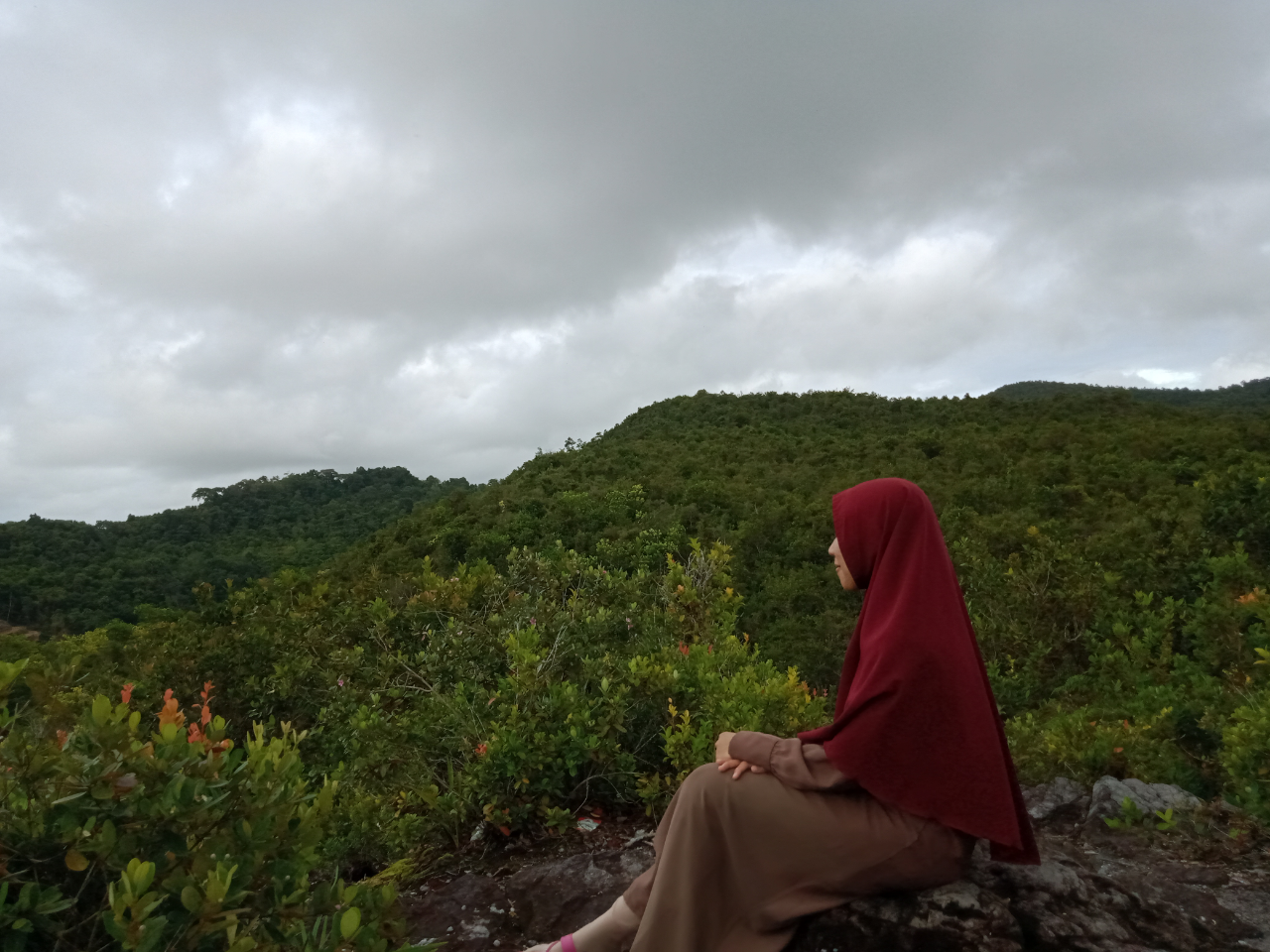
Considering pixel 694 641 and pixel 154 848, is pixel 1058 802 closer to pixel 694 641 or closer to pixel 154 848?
pixel 694 641

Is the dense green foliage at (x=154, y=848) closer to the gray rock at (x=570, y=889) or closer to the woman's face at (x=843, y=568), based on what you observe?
the gray rock at (x=570, y=889)

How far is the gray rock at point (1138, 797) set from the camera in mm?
4121

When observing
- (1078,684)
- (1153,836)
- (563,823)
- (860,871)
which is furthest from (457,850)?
(1078,684)

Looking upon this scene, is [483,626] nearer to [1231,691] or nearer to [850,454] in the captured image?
[1231,691]

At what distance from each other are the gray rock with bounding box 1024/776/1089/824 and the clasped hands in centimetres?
292

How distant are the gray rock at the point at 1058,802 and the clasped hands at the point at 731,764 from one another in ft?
9.57

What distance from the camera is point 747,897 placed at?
7.66ft

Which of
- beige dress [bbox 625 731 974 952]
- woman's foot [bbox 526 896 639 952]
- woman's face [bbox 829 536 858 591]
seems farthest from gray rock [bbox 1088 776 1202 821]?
woman's foot [bbox 526 896 639 952]

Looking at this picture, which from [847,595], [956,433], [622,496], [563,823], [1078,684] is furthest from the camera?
[956,433]

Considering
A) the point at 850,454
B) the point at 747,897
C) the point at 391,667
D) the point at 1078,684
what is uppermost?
the point at 850,454

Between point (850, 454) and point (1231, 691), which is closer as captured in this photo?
point (1231, 691)

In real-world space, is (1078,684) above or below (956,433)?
below

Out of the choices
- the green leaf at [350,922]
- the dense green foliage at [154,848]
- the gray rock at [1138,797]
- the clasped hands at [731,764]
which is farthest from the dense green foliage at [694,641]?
the green leaf at [350,922]

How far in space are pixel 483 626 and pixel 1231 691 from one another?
502cm
